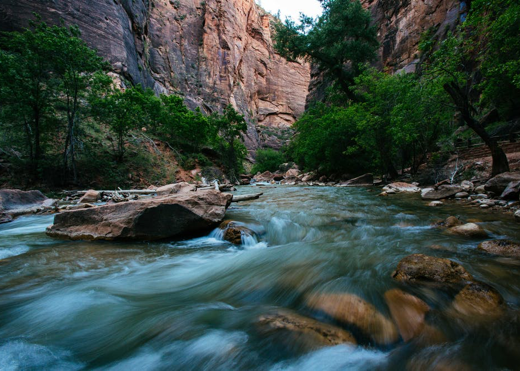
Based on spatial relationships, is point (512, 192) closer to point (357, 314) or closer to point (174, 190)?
point (357, 314)

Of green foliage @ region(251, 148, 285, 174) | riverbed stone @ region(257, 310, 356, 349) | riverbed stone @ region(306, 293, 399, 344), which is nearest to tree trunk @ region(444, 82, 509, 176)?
riverbed stone @ region(306, 293, 399, 344)

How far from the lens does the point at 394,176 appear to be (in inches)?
588

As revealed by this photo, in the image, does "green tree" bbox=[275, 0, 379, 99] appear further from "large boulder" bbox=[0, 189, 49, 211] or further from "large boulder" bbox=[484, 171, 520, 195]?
"large boulder" bbox=[0, 189, 49, 211]

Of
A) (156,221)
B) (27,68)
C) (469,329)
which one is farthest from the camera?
(27,68)

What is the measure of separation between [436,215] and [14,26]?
33.9m

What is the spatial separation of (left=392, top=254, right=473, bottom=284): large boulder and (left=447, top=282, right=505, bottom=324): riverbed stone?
180 millimetres

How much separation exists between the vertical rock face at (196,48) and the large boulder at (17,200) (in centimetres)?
2240

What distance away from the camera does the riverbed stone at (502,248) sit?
2.65m

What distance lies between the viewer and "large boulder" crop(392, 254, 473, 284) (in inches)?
82.2

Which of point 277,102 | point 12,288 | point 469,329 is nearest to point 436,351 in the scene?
point 469,329

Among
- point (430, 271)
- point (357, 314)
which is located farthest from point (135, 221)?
point (430, 271)

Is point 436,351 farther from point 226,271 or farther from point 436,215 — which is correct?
point 436,215

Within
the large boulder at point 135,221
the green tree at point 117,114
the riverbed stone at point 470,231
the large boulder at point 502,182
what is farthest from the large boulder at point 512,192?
the green tree at point 117,114

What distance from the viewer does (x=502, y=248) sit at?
277 centimetres
